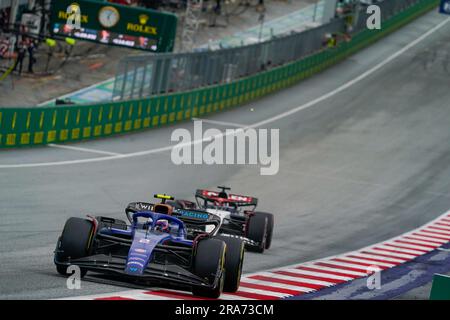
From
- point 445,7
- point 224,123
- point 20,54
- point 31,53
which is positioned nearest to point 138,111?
point 224,123

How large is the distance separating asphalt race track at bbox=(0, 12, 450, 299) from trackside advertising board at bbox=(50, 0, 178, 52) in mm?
4134

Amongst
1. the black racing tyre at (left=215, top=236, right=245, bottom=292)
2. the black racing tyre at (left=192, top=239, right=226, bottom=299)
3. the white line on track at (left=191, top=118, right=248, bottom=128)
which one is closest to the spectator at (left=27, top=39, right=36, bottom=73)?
the white line on track at (left=191, top=118, right=248, bottom=128)

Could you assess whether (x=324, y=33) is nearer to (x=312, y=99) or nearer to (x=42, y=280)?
(x=312, y=99)

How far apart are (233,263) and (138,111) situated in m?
25.4

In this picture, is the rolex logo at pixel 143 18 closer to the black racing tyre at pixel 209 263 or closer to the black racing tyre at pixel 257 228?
the black racing tyre at pixel 257 228

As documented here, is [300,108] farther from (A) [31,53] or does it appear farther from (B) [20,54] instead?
(B) [20,54]

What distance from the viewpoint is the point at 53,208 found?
23.8 metres

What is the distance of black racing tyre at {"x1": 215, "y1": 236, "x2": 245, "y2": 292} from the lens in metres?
15.6

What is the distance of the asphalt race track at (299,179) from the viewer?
68.1ft

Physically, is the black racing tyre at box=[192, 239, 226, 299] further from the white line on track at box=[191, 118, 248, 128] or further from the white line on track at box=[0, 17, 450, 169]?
the white line on track at box=[191, 118, 248, 128]

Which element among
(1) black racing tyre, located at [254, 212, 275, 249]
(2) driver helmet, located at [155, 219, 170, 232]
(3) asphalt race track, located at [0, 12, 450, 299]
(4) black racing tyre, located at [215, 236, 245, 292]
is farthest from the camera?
(1) black racing tyre, located at [254, 212, 275, 249]

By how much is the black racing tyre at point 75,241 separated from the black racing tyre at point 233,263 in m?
1.91

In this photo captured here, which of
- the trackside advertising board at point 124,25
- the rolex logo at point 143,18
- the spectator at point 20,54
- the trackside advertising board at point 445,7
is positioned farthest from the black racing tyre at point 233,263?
the trackside advertising board at point 445,7
